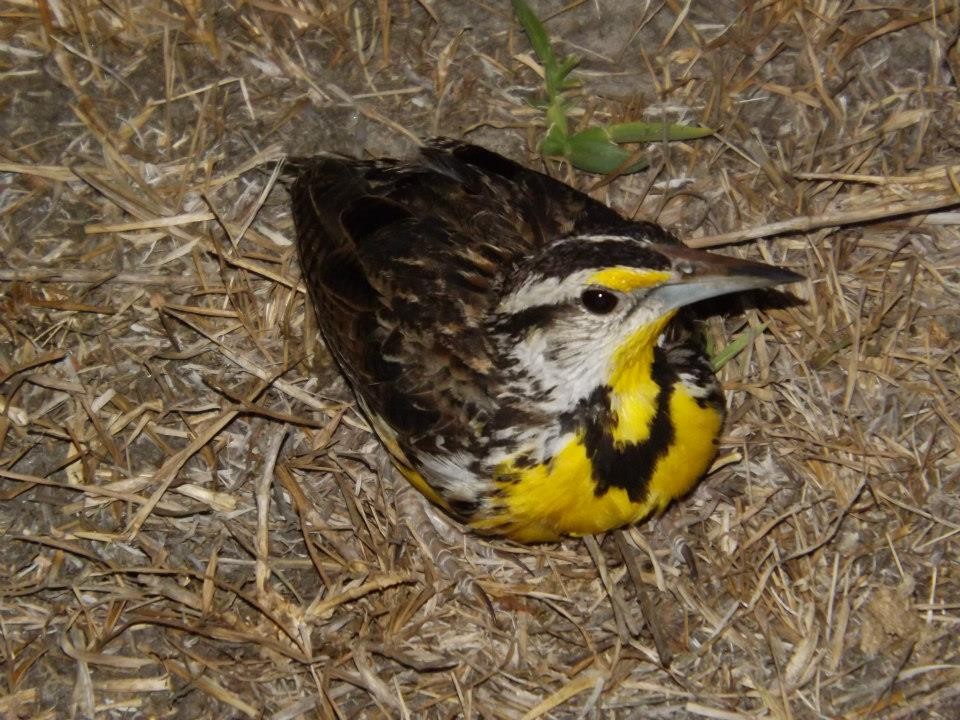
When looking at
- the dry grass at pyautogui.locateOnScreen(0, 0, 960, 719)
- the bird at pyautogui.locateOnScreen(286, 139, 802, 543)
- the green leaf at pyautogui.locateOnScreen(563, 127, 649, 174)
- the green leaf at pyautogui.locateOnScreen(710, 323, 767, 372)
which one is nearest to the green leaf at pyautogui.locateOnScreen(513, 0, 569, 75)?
the dry grass at pyautogui.locateOnScreen(0, 0, 960, 719)

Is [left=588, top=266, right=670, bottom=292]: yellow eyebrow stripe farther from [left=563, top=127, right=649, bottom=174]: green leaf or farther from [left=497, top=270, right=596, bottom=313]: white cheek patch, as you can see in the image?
[left=563, top=127, right=649, bottom=174]: green leaf

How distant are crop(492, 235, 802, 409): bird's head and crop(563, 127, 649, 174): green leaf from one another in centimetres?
134

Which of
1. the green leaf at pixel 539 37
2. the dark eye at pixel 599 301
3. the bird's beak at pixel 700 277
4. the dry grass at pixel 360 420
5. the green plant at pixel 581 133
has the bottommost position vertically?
the dry grass at pixel 360 420

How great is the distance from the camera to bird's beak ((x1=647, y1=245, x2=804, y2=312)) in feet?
11.9

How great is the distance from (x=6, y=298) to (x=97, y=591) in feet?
4.19

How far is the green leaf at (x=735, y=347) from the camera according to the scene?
4.76 metres

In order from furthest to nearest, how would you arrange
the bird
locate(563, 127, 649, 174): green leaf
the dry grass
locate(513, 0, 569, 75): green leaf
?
locate(513, 0, 569, 75): green leaf
locate(563, 127, 649, 174): green leaf
the dry grass
the bird

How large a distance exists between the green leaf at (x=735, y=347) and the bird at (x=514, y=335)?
36cm

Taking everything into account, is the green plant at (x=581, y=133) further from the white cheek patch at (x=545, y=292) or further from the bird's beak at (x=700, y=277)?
the bird's beak at (x=700, y=277)

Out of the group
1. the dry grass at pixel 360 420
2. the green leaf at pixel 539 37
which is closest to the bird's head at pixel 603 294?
the dry grass at pixel 360 420

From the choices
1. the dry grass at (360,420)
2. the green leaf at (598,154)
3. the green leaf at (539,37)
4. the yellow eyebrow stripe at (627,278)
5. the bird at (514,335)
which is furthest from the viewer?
the green leaf at (539,37)

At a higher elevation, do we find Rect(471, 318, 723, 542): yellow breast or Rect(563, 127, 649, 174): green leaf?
Rect(563, 127, 649, 174): green leaf

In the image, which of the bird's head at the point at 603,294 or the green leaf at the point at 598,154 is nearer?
the bird's head at the point at 603,294

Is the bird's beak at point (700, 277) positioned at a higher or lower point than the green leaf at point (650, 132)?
higher
